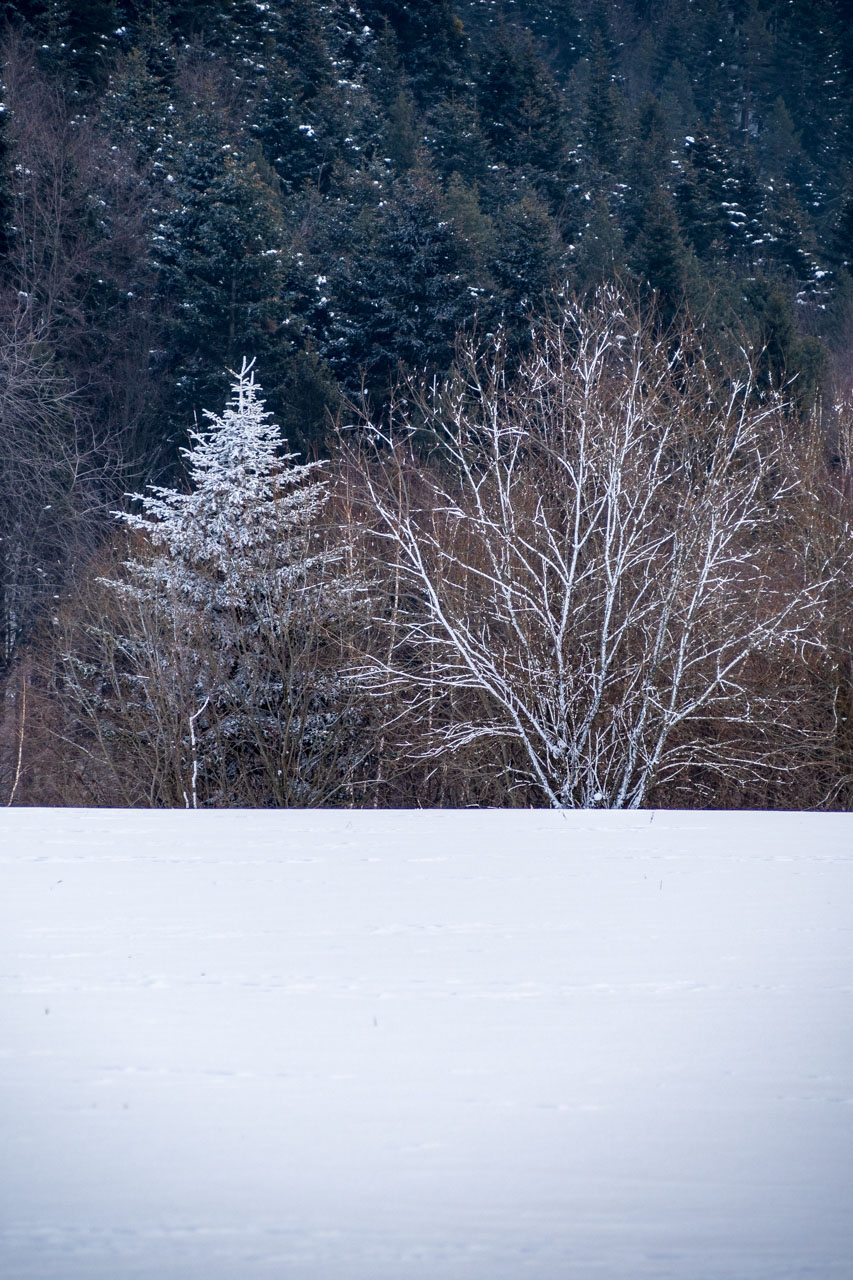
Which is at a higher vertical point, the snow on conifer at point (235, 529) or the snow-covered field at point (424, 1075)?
the snow on conifer at point (235, 529)

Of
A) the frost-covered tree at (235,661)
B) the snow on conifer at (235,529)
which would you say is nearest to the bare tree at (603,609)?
Result: the frost-covered tree at (235,661)

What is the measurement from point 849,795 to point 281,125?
23.8m

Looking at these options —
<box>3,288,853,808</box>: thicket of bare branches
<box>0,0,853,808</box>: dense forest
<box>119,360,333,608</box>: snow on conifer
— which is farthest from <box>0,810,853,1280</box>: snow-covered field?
<box>119,360,333,608</box>: snow on conifer

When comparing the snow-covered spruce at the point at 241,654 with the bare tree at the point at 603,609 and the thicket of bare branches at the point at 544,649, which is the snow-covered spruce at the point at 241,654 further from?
the bare tree at the point at 603,609

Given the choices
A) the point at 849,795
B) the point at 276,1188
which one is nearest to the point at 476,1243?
the point at 276,1188

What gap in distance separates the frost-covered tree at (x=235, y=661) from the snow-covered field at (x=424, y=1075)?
856cm

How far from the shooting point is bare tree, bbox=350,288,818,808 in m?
12.4

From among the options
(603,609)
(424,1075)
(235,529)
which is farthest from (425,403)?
(424,1075)

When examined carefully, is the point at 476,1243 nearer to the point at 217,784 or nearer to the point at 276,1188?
the point at 276,1188

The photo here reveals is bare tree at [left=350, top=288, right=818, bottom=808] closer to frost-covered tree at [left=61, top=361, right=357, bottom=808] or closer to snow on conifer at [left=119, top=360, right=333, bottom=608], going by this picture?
frost-covered tree at [left=61, top=361, right=357, bottom=808]

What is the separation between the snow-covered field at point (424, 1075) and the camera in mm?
2500

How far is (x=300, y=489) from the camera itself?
14.8 m

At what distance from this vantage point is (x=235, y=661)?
562 inches

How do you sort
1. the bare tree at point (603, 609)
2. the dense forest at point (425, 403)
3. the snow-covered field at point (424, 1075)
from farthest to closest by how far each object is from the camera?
the dense forest at point (425, 403) → the bare tree at point (603, 609) → the snow-covered field at point (424, 1075)
